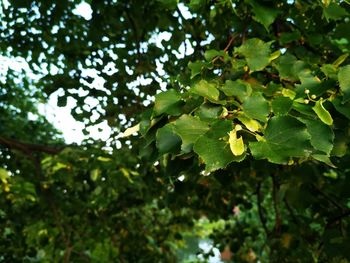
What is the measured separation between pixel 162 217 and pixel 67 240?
74.9 inches

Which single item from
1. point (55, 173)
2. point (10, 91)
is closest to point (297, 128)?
point (55, 173)

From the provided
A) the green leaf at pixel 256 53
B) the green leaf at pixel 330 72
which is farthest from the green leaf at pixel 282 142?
the green leaf at pixel 256 53

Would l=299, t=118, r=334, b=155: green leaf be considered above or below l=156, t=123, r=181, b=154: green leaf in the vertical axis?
below

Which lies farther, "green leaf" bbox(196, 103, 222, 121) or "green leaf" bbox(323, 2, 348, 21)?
"green leaf" bbox(323, 2, 348, 21)

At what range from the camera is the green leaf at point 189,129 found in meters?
1.10

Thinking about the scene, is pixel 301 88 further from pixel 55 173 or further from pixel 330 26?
pixel 55 173

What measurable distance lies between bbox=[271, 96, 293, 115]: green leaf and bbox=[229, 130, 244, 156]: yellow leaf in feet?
0.50

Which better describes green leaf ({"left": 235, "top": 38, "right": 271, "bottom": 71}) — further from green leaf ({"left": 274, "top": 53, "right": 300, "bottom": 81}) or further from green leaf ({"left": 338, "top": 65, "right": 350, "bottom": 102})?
green leaf ({"left": 338, "top": 65, "right": 350, "bottom": 102})

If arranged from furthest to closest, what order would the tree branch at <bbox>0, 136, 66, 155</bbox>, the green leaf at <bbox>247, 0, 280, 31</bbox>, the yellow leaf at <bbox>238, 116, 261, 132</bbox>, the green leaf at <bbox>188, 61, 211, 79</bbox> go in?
the tree branch at <bbox>0, 136, 66, 155</bbox> < the green leaf at <bbox>247, 0, 280, 31</bbox> < the green leaf at <bbox>188, 61, 211, 79</bbox> < the yellow leaf at <bbox>238, 116, 261, 132</bbox>

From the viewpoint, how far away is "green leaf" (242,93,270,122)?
114 centimetres

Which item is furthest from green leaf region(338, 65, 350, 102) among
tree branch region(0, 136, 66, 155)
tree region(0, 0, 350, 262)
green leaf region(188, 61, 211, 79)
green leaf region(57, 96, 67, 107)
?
tree branch region(0, 136, 66, 155)

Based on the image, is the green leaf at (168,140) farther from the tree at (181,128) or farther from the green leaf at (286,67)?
the green leaf at (286,67)

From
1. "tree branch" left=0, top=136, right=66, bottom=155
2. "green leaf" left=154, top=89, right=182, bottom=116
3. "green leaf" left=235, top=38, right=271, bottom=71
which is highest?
"tree branch" left=0, top=136, right=66, bottom=155

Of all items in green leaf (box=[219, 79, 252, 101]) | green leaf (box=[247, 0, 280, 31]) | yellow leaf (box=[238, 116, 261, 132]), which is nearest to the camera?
yellow leaf (box=[238, 116, 261, 132])
